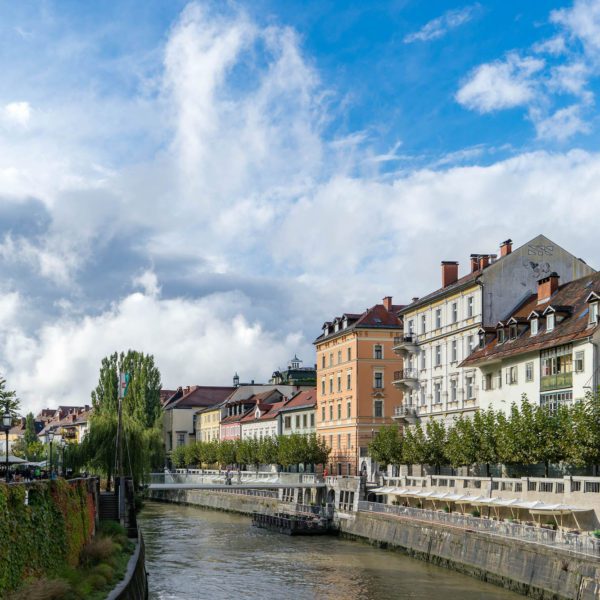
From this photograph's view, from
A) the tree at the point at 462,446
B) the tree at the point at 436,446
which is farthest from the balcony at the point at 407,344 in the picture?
the tree at the point at 462,446

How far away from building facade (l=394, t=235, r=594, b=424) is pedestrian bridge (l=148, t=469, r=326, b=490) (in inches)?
421

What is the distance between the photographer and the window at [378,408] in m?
83.1

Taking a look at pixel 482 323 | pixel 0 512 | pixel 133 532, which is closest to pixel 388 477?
pixel 482 323

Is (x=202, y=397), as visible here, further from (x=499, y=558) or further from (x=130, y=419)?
(x=499, y=558)

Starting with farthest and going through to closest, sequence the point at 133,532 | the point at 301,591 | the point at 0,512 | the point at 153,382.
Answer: the point at 153,382, the point at 133,532, the point at 301,591, the point at 0,512

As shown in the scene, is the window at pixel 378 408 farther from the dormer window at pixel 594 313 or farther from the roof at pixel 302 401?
the dormer window at pixel 594 313

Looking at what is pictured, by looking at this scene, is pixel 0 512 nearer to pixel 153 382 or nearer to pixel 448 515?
pixel 448 515

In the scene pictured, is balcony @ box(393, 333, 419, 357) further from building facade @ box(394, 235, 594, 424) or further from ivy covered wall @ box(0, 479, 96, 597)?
ivy covered wall @ box(0, 479, 96, 597)

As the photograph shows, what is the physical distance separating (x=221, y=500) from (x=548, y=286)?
1748 inches

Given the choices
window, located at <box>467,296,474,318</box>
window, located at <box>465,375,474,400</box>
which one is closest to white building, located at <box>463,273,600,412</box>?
window, located at <box>465,375,474,400</box>

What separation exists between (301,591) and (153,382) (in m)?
66.0

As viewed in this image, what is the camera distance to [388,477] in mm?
67750

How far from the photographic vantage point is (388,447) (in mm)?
68438

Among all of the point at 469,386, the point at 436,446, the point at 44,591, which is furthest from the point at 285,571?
the point at 44,591
